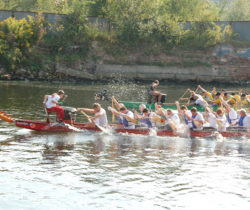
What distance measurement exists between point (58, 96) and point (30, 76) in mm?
29632

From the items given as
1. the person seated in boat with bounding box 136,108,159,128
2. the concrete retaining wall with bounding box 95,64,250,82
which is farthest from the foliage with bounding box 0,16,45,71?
the person seated in boat with bounding box 136,108,159,128

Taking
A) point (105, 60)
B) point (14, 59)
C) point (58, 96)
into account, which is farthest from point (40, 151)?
point (105, 60)

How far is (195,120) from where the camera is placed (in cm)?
2638

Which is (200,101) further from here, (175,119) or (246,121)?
(175,119)

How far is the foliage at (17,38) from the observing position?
177ft

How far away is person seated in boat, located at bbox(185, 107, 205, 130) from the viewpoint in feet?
86.4

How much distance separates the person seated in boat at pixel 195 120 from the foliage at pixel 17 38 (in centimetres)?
3130

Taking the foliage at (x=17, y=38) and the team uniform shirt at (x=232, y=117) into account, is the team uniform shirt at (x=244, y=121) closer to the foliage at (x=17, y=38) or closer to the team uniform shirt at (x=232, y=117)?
the team uniform shirt at (x=232, y=117)

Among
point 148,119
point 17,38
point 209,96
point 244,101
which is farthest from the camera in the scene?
point 17,38

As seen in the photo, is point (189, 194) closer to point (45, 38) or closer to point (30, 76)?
point (30, 76)

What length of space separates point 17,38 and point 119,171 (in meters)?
38.6

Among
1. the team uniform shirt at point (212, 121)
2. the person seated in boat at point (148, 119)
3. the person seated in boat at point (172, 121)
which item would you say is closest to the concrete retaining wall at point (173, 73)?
the person seated in boat at point (148, 119)

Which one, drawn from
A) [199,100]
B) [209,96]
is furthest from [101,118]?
[209,96]

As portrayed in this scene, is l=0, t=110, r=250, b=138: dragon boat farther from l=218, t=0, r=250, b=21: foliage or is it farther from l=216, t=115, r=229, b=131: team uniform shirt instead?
l=218, t=0, r=250, b=21: foliage
